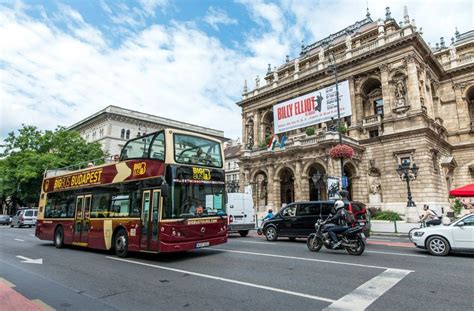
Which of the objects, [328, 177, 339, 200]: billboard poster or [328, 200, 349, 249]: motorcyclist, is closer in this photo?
[328, 200, 349, 249]: motorcyclist

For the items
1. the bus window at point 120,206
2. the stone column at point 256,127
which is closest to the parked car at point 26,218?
the bus window at point 120,206

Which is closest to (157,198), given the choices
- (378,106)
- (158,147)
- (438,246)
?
(158,147)

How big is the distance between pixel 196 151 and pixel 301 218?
6543mm

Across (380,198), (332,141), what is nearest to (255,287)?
(332,141)

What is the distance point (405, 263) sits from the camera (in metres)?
7.91

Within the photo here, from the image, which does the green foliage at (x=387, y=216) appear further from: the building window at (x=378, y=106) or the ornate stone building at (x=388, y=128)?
the building window at (x=378, y=106)

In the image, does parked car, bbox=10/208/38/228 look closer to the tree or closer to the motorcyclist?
the tree

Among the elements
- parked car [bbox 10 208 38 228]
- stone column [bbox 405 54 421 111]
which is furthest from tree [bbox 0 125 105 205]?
stone column [bbox 405 54 421 111]

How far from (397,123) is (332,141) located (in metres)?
7.22

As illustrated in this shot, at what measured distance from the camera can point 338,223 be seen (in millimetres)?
9812

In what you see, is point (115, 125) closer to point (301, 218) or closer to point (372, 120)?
point (372, 120)

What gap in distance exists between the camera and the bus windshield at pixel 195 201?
877 centimetres

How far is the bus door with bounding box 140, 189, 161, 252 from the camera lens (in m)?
8.76

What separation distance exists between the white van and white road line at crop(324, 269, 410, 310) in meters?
11.1
